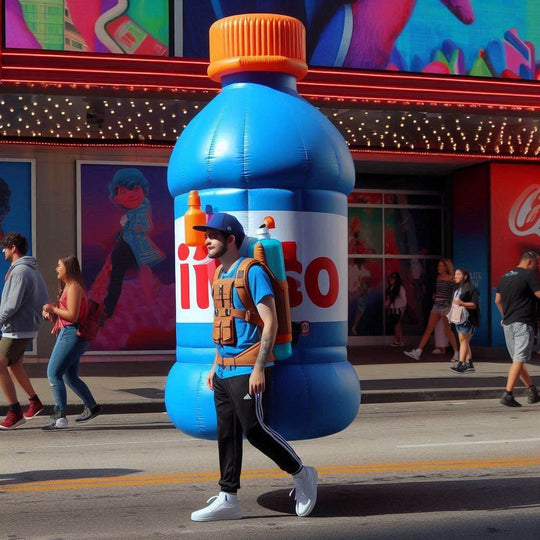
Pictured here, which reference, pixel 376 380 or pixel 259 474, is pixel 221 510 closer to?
pixel 259 474

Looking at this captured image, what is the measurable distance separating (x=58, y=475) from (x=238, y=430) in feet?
7.83

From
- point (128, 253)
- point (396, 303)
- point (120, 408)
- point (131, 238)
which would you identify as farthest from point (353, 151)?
point (120, 408)

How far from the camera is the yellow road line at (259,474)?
314 inches

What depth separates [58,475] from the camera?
845 centimetres

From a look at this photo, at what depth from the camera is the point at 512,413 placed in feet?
41.4

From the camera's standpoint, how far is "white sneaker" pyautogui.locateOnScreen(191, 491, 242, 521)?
6586 millimetres

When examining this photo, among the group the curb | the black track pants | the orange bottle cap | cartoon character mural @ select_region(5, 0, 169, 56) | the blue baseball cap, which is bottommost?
the curb

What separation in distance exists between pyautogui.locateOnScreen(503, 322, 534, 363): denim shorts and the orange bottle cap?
6096 mm

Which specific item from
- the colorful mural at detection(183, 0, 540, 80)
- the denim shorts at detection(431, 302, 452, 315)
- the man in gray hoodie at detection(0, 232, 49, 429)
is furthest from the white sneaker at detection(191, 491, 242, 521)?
the denim shorts at detection(431, 302, 452, 315)

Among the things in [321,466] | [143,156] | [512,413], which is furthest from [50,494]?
[143,156]

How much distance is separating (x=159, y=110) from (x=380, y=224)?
7.28 m

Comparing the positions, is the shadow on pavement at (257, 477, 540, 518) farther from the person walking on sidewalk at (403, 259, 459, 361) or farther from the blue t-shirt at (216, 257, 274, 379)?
the person walking on sidewalk at (403, 259, 459, 361)

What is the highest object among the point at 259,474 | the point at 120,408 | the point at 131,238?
the point at 131,238

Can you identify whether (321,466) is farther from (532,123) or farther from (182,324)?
(532,123)
